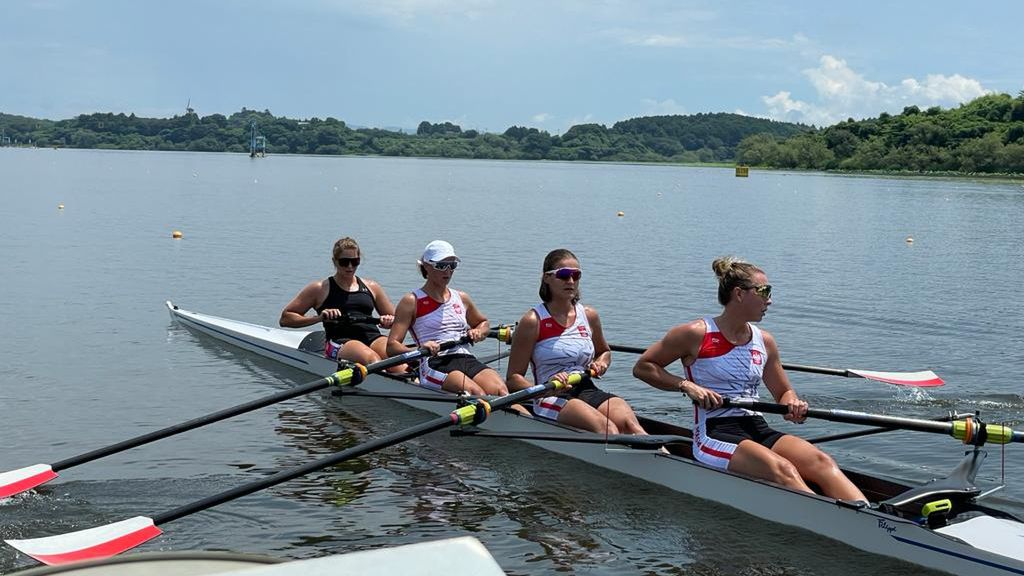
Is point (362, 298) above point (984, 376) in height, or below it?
above

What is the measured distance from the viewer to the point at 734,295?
279 inches

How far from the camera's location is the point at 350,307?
11398 mm

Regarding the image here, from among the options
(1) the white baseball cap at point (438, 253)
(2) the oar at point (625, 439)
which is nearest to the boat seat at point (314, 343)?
(1) the white baseball cap at point (438, 253)

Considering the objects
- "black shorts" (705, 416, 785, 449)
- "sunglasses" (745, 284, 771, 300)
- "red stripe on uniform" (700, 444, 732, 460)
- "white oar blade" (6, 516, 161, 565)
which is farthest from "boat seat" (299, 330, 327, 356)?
"sunglasses" (745, 284, 771, 300)

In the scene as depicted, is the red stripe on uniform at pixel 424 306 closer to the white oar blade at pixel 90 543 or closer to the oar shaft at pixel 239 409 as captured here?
the oar shaft at pixel 239 409

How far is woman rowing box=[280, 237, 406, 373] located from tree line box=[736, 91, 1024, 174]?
103710 millimetres

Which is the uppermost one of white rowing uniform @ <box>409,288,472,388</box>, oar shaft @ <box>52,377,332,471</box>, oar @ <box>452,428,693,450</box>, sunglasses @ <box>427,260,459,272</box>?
sunglasses @ <box>427,260,459,272</box>

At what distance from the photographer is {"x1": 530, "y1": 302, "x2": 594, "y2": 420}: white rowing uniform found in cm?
855

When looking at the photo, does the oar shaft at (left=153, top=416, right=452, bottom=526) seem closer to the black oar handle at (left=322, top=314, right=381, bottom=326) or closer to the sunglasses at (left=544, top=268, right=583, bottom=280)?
the sunglasses at (left=544, top=268, right=583, bottom=280)

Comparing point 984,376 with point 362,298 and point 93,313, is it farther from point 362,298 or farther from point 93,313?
point 93,313

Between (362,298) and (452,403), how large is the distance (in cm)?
199

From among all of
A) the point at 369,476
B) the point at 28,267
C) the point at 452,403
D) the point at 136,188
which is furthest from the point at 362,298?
the point at 136,188

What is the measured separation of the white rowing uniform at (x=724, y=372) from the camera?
7332mm

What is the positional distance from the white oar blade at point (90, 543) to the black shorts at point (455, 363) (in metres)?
3.84
